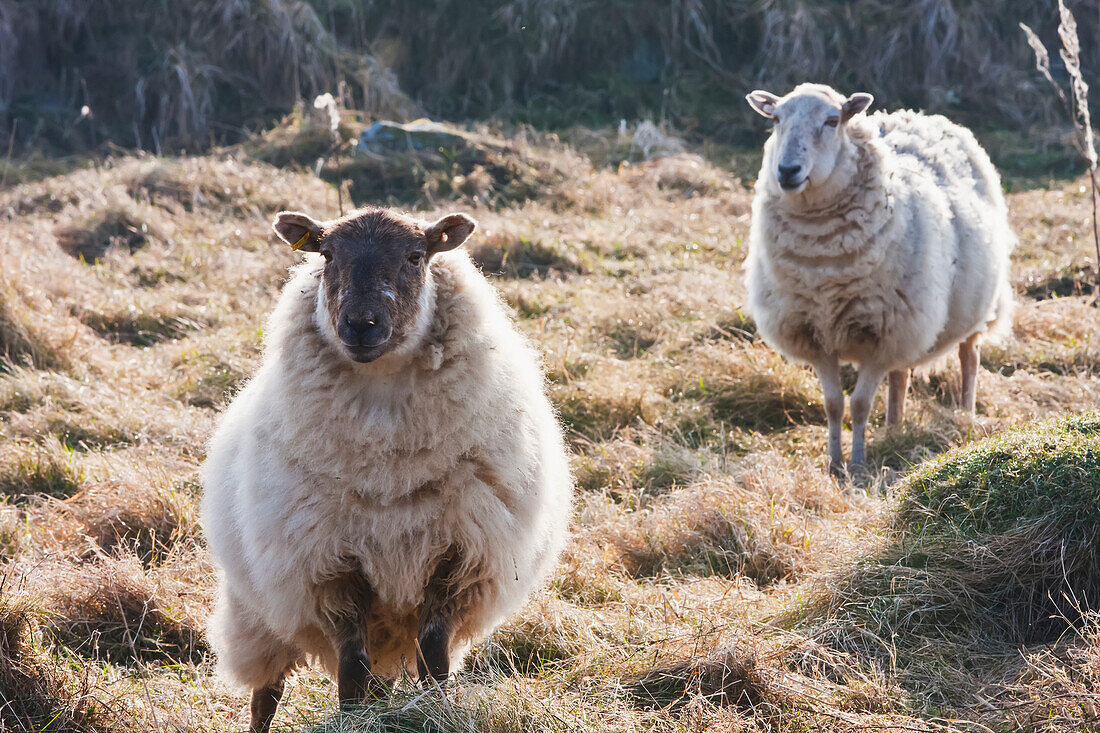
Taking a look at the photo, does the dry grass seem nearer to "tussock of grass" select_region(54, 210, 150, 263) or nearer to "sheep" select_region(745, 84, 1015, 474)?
"tussock of grass" select_region(54, 210, 150, 263)

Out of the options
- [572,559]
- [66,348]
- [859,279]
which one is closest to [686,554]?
[572,559]

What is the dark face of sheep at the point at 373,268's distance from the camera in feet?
9.12

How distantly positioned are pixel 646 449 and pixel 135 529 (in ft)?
8.06

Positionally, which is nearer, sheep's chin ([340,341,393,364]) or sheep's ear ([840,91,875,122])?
sheep's chin ([340,341,393,364])

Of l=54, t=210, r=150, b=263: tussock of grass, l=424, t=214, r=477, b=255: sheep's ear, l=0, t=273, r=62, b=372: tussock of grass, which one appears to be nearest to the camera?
l=424, t=214, r=477, b=255: sheep's ear

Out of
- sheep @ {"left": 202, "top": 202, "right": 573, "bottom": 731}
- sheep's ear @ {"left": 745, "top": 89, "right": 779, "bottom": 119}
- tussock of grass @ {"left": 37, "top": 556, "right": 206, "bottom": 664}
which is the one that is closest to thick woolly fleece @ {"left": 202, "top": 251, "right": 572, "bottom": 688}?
sheep @ {"left": 202, "top": 202, "right": 573, "bottom": 731}

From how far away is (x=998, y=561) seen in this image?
127 inches

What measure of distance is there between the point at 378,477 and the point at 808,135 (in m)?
3.28

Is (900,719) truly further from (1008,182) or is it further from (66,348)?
(1008,182)

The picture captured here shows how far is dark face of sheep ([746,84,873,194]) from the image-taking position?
498 centimetres

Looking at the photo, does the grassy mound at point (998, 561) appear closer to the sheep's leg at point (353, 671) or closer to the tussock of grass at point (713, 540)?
the tussock of grass at point (713, 540)

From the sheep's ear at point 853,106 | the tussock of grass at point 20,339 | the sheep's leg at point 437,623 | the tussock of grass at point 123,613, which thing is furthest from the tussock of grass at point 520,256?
the sheep's leg at point 437,623

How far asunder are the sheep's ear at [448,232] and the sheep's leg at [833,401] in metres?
2.72

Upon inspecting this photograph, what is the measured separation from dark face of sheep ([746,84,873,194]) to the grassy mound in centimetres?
193
